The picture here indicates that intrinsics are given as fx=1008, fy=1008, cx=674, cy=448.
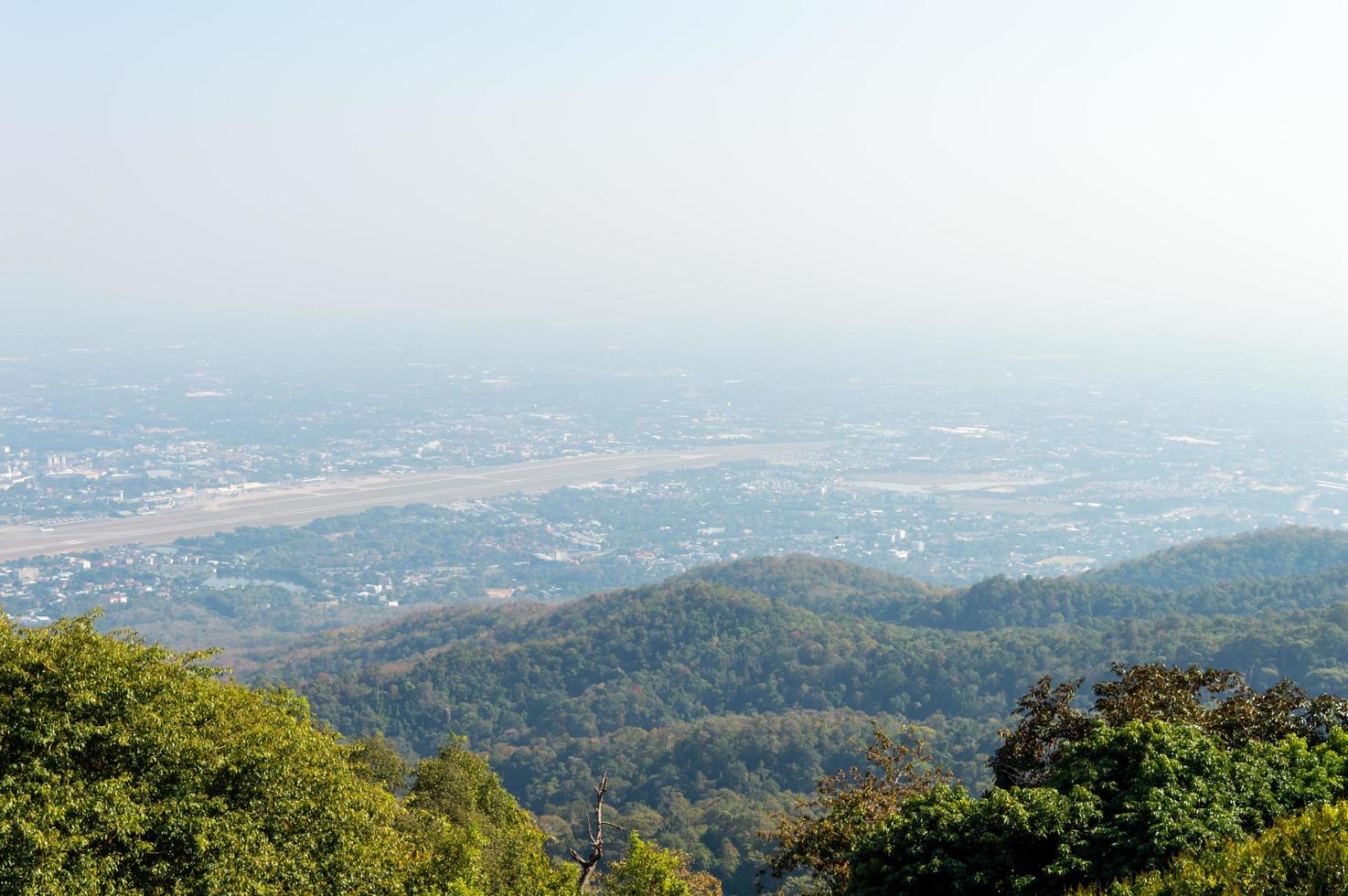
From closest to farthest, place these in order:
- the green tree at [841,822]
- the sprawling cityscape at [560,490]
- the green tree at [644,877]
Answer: the green tree at [644,877] → the green tree at [841,822] → the sprawling cityscape at [560,490]

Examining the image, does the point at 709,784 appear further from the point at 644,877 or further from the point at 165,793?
the point at 165,793

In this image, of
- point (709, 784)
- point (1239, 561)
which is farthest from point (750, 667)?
point (1239, 561)

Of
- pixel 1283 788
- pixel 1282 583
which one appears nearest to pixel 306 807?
pixel 1283 788

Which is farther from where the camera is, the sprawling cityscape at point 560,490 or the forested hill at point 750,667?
the sprawling cityscape at point 560,490

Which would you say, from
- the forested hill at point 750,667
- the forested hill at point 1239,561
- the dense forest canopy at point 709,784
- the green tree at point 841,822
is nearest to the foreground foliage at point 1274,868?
the dense forest canopy at point 709,784

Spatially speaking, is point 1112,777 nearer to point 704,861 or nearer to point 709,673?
point 704,861

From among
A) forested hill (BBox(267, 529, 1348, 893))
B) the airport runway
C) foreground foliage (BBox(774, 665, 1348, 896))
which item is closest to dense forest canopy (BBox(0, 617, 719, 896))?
foreground foliage (BBox(774, 665, 1348, 896))

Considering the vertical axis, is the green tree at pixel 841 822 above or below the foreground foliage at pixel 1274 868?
below

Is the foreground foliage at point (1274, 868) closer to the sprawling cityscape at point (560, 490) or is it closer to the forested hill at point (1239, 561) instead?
the forested hill at point (1239, 561)
